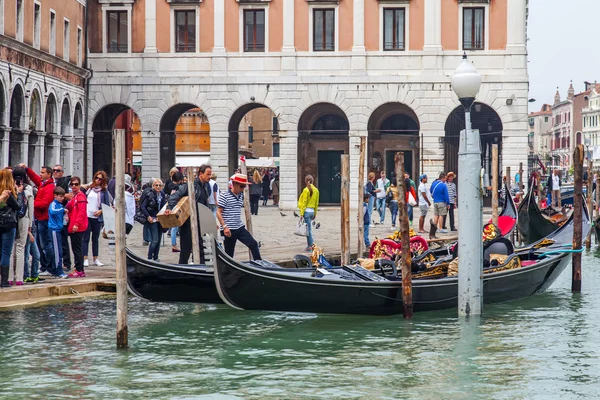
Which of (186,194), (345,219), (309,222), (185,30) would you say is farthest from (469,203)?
(185,30)

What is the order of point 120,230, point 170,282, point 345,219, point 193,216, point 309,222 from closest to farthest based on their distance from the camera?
point 120,230
point 170,282
point 193,216
point 345,219
point 309,222

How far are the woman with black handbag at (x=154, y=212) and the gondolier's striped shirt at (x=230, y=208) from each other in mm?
1694

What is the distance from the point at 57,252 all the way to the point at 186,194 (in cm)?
181

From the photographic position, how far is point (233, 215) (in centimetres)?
1321

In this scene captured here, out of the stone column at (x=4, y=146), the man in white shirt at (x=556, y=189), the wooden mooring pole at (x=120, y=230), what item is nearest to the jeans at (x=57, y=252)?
the wooden mooring pole at (x=120, y=230)

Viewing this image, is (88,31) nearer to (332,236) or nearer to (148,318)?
(332,236)

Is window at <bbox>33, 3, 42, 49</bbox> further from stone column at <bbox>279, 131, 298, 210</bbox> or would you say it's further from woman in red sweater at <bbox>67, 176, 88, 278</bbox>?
woman in red sweater at <bbox>67, 176, 88, 278</bbox>

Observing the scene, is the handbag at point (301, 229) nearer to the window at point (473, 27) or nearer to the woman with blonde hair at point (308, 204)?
the woman with blonde hair at point (308, 204)

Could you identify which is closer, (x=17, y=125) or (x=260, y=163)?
(x=17, y=125)

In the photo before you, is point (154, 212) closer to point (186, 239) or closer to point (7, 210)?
point (186, 239)

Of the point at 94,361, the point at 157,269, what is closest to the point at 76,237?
the point at 157,269

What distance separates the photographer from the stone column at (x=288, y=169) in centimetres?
3200

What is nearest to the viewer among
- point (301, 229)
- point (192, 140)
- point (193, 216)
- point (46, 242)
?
point (46, 242)

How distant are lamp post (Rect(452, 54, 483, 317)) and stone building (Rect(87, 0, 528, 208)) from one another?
19.5 metres
